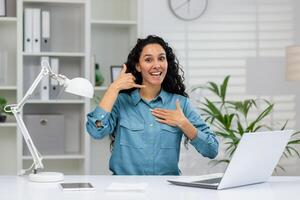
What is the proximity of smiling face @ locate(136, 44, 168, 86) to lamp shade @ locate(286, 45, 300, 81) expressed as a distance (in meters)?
1.33

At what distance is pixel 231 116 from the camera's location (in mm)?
3639

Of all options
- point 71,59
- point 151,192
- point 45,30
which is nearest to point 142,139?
point 151,192

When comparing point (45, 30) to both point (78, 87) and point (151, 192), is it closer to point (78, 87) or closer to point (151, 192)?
point (78, 87)

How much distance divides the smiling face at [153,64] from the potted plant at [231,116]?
1.02 metres

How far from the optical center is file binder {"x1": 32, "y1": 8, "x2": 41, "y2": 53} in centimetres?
374

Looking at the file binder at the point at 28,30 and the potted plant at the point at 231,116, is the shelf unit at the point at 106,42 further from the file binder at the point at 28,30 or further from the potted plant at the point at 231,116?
the potted plant at the point at 231,116

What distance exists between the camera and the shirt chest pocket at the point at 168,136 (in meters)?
2.64

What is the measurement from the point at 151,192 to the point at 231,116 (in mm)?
1780

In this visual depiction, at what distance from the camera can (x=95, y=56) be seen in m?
4.11

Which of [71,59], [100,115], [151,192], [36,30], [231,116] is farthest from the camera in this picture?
[71,59]

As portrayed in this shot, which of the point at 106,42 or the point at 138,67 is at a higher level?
the point at 106,42

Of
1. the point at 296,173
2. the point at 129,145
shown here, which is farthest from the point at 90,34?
the point at 296,173

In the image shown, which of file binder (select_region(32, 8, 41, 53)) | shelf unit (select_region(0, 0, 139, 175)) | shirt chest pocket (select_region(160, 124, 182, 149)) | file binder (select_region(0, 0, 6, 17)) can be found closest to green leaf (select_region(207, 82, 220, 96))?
shelf unit (select_region(0, 0, 139, 175))

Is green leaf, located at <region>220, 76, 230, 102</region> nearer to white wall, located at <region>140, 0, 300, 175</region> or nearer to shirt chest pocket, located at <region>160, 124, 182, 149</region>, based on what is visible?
white wall, located at <region>140, 0, 300, 175</region>
